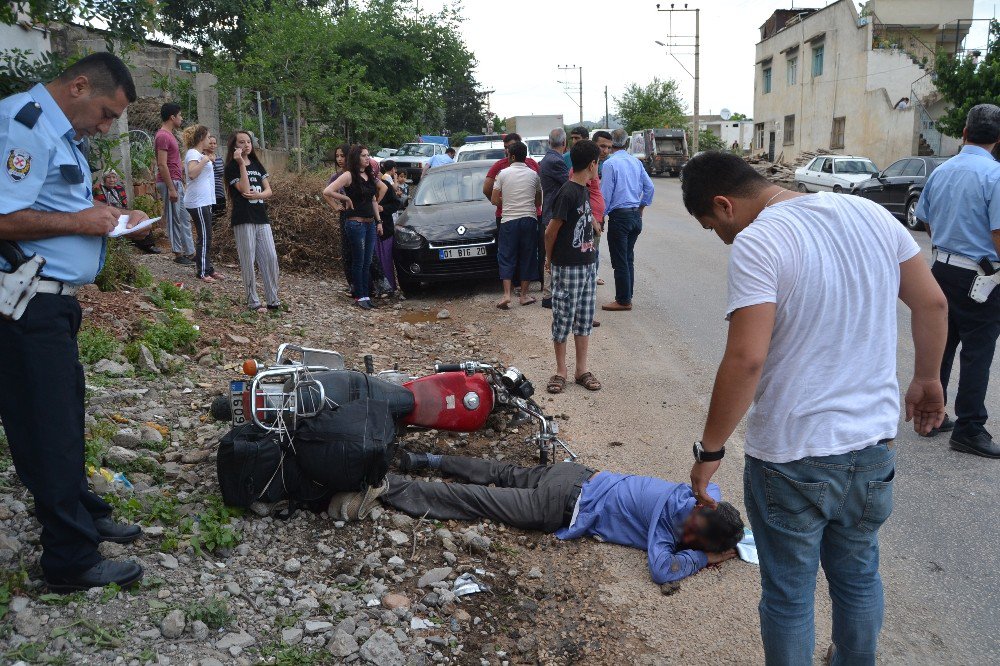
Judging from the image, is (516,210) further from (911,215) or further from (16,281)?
(911,215)

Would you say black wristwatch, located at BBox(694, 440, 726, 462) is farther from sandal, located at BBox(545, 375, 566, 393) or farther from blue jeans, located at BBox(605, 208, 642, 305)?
blue jeans, located at BBox(605, 208, 642, 305)

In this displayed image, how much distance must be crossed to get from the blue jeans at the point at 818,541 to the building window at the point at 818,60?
4026 cm

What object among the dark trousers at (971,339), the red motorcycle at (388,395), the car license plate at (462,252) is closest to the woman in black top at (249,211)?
the car license plate at (462,252)

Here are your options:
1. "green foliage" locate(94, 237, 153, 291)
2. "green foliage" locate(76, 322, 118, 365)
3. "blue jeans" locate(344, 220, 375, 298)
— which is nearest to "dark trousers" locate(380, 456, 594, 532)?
"green foliage" locate(76, 322, 118, 365)

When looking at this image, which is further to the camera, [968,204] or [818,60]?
[818,60]

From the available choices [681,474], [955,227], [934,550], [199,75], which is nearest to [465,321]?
[681,474]

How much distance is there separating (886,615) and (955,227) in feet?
8.91

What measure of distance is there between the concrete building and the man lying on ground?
31100 mm

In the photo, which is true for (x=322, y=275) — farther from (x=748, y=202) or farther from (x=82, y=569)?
(x=748, y=202)

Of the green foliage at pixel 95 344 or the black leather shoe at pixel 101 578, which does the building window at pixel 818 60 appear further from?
the black leather shoe at pixel 101 578

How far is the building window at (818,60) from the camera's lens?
124 ft

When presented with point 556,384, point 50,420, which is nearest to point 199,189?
point 556,384

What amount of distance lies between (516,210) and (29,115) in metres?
6.68

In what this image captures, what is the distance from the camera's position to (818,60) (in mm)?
38219
